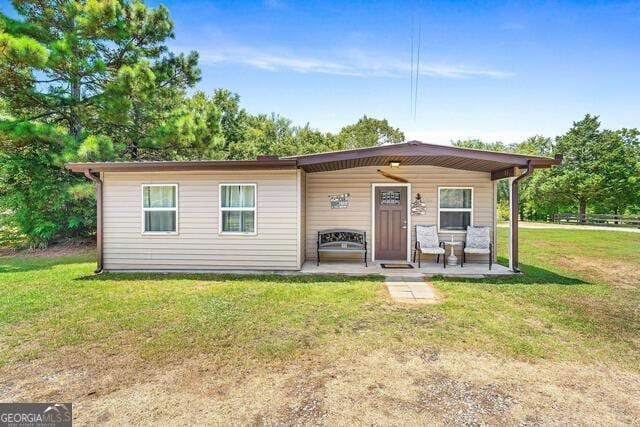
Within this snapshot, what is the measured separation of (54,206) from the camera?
1034 cm

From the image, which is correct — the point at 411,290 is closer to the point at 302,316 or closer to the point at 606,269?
the point at 302,316

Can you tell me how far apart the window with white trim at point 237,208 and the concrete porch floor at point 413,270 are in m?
1.50

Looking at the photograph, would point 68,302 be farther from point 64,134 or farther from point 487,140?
point 487,140

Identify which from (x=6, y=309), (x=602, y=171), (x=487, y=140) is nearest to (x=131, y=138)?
(x=6, y=309)

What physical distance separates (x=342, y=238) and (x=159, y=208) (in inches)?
160

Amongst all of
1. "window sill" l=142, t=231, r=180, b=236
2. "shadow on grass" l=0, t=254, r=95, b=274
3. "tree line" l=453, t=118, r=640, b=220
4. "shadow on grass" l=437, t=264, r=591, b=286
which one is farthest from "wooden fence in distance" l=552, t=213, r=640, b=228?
"shadow on grass" l=0, t=254, r=95, b=274

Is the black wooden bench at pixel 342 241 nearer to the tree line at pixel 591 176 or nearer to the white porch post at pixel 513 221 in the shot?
the white porch post at pixel 513 221

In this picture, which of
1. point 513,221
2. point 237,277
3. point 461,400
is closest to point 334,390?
point 461,400

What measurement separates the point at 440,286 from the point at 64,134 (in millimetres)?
10751

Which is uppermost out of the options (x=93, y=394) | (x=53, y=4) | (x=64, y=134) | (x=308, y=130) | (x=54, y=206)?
(x=308, y=130)

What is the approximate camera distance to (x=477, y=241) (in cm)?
744

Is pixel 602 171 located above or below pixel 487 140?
below

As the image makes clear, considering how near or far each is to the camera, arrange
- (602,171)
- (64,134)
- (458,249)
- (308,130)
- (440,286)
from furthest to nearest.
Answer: (308,130) < (602,171) < (64,134) < (458,249) < (440,286)

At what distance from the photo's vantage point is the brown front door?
7898 mm
